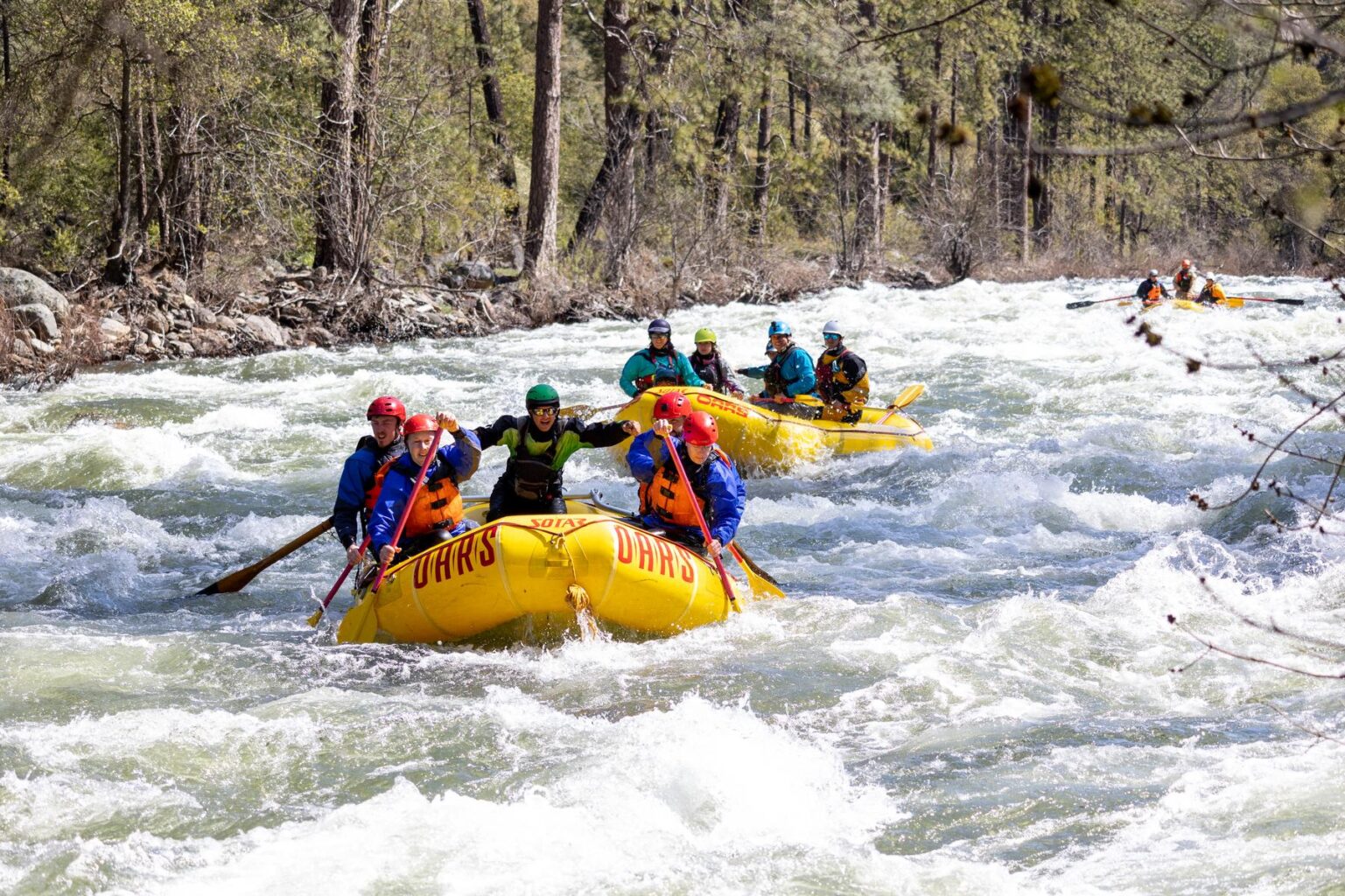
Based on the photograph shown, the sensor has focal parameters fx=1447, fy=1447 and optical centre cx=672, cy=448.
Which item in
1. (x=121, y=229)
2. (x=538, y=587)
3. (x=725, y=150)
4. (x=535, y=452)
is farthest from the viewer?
(x=725, y=150)

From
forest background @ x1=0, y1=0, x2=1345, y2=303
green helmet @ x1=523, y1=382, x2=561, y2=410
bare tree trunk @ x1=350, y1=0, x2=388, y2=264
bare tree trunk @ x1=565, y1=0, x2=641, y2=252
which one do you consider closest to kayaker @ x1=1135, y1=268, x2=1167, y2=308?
forest background @ x1=0, y1=0, x2=1345, y2=303

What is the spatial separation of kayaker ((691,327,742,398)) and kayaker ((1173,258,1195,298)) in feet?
38.7

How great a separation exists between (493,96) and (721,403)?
758 inches

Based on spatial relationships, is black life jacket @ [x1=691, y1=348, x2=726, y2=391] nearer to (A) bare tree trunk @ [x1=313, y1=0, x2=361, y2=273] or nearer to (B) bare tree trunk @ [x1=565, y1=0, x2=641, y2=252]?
(A) bare tree trunk @ [x1=313, y1=0, x2=361, y2=273]

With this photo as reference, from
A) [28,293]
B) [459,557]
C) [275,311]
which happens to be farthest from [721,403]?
[275,311]

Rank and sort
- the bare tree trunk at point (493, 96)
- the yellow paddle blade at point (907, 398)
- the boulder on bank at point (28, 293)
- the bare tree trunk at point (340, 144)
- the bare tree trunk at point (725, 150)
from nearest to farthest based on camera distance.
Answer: the yellow paddle blade at point (907, 398)
the boulder on bank at point (28, 293)
the bare tree trunk at point (340, 144)
the bare tree trunk at point (725, 150)
the bare tree trunk at point (493, 96)

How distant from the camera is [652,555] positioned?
274 inches

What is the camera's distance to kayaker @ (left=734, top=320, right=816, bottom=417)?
475 inches

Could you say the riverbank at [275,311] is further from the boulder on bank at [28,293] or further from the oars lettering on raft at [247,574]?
the oars lettering on raft at [247,574]

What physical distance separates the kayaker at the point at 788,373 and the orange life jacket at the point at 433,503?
5.04 m

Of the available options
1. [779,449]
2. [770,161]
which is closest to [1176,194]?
[770,161]

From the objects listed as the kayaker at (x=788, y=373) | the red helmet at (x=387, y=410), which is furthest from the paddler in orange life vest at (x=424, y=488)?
the kayaker at (x=788, y=373)

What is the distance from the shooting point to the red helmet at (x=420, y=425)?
711cm

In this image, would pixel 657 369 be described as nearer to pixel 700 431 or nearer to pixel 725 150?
pixel 700 431
